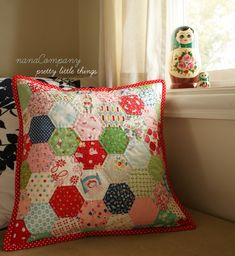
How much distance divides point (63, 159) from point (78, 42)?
971 millimetres

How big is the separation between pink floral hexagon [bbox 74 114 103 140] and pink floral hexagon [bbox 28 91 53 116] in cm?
9

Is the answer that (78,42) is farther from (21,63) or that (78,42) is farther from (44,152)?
(44,152)

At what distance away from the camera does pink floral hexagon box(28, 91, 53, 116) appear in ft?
2.71

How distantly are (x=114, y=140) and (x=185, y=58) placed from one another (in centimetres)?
42

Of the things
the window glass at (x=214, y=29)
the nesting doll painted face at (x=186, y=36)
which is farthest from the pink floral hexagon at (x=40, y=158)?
the window glass at (x=214, y=29)

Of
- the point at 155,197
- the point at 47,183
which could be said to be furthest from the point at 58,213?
the point at 155,197

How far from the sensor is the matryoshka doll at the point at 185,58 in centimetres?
107

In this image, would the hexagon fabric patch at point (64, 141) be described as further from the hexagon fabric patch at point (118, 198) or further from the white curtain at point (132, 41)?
the white curtain at point (132, 41)

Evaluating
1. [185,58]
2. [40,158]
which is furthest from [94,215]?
[185,58]

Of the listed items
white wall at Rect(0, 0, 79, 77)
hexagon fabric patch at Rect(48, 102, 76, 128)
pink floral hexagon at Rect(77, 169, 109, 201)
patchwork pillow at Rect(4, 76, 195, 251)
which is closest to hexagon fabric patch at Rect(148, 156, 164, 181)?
patchwork pillow at Rect(4, 76, 195, 251)

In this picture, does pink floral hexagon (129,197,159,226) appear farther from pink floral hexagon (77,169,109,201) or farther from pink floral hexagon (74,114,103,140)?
pink floral hexagon (74,114,103,140)

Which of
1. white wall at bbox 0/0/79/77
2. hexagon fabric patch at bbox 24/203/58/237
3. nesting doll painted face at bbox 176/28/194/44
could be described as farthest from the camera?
white wall at bbox 0/0/79/77

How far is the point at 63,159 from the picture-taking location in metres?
0.80

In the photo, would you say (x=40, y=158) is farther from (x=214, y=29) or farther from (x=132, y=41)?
(x=214, y=29)
